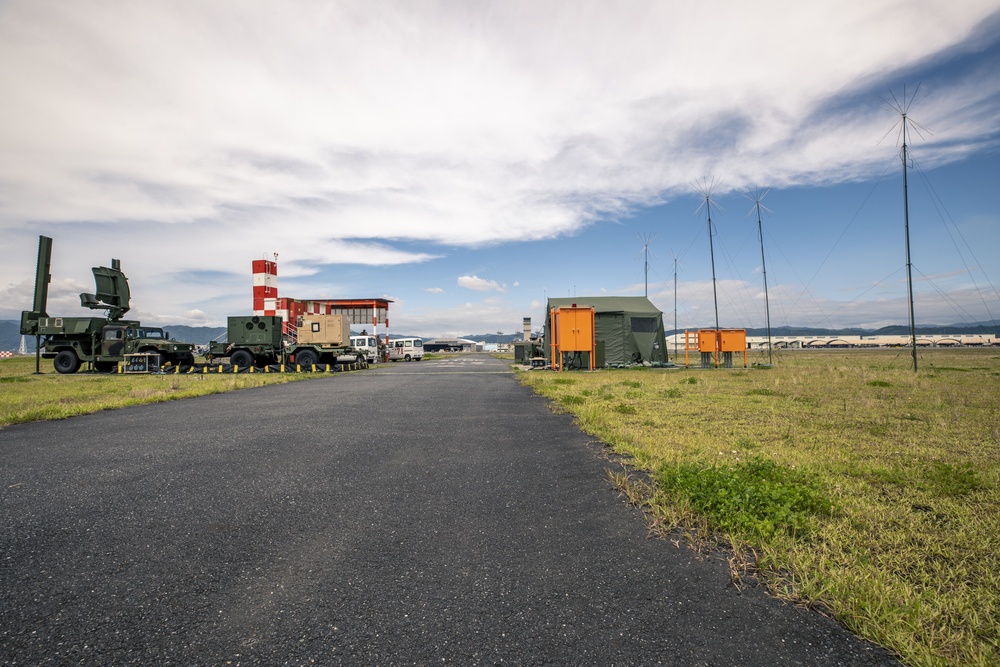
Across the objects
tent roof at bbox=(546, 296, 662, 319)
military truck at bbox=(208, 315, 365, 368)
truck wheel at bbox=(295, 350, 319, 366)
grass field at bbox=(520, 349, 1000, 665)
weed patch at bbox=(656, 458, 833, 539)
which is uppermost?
tent roof at bbox=(546, 296, 662, 319)

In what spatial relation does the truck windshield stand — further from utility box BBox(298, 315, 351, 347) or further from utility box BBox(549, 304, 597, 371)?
utility box BBox(549, 304, 597, 371)

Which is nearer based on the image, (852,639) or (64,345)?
(852,639)

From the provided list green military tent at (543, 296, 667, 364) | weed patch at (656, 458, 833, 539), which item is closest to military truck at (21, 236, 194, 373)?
green military tent at (543, 296, 667, 364)

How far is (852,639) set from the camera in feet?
7.88

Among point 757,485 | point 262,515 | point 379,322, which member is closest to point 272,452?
point 262,515

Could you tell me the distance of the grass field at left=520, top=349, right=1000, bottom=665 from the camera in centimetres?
255

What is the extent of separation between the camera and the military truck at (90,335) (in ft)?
84.5

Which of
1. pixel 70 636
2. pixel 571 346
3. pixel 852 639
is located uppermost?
pixel 571 346

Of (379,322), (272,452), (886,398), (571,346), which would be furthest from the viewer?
(379,322)

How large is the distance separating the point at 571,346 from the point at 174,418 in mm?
19024

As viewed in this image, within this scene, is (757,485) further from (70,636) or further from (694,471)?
(70,636)

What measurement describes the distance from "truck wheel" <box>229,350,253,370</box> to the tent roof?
17276 millimetres

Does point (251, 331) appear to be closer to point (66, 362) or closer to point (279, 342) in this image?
point (279, 342)

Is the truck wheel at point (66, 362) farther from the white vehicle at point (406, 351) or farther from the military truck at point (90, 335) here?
the white vehicle at point (406, 351)
